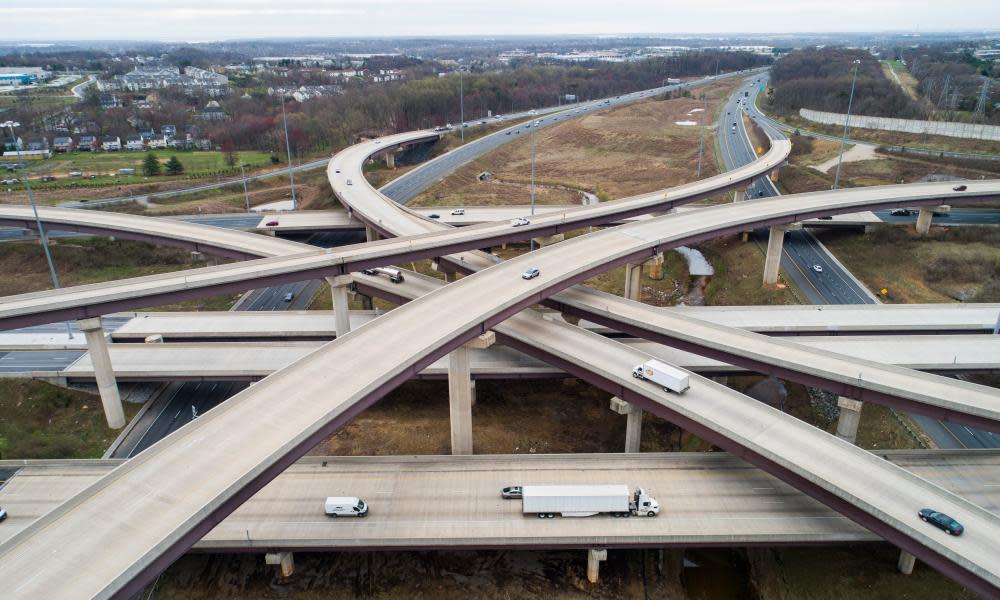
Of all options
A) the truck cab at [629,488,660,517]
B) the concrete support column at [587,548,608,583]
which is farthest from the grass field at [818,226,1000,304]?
the concrete support column at [587,548,608,583]

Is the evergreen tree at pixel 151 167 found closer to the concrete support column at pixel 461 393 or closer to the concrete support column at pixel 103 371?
the concrete support column at pixel 103 371

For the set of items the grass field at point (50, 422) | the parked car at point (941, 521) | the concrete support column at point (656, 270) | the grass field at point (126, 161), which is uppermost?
the grass field at point (126, 161)

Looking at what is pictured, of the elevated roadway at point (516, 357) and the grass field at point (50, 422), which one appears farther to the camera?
the elevated roadway at point (516, 357)

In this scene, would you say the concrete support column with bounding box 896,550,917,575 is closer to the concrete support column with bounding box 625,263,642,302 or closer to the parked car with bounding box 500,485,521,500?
the parked car with bounding box 500,485,521,500

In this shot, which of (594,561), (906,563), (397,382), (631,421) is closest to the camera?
(906,563)

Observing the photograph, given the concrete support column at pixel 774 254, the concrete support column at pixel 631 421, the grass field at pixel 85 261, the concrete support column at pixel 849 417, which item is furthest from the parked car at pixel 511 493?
the grass field at pixel 85 261

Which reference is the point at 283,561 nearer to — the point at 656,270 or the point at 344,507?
the point at 344,507

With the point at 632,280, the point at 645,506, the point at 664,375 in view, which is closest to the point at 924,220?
the point at 632,280
